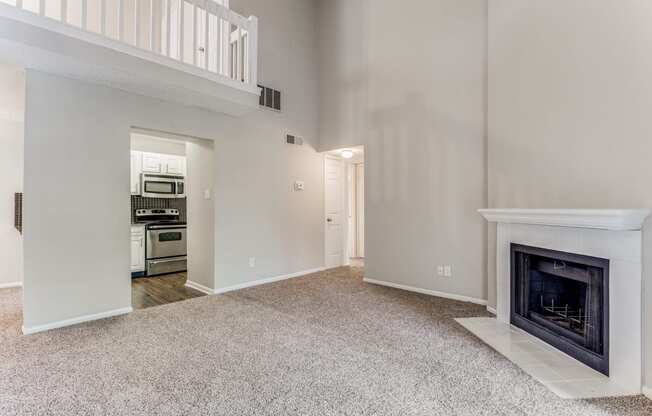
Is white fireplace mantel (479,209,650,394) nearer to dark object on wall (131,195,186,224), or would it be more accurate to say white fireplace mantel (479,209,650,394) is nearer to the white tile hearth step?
the white tile hearth step

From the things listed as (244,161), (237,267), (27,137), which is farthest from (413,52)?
(27,137)

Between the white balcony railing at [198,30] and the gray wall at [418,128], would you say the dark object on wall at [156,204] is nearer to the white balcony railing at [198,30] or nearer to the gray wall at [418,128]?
the white balcony railing at [198,30]

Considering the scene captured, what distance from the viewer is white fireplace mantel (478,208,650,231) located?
1.92 meters

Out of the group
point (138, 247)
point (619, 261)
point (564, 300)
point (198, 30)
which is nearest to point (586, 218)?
point (619, 261)

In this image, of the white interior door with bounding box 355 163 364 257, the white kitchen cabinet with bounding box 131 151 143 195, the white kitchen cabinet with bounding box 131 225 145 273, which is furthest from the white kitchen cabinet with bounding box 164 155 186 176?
the white interior door with bounding box 355 163 364 257

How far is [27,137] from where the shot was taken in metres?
2.89

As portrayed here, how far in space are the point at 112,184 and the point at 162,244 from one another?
216cm

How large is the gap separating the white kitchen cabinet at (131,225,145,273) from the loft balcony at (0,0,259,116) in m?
2.49

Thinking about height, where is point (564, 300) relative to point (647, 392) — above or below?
above

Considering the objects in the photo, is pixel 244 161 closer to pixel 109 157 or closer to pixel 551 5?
pixel 109 157

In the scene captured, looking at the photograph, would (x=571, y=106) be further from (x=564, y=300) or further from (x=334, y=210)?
(x=334, y=210)

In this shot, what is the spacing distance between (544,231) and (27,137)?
456 centimetres

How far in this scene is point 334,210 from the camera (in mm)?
5918

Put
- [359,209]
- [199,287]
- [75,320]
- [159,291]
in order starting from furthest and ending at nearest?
[359,209], [199,287], [159,291], [75,320]
